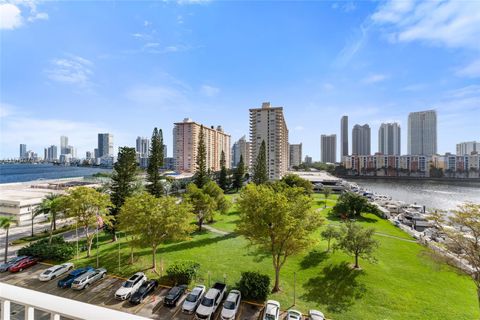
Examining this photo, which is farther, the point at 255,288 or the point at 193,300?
the point at 255,288

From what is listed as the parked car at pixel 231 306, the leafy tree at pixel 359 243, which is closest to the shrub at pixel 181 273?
the parked car at pixel 231 306

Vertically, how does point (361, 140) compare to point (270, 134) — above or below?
above

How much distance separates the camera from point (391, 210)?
37312mm

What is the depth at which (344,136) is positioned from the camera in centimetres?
17862

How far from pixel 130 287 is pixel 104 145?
19913cm

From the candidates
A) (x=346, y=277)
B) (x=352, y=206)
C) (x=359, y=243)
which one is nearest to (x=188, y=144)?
(x=352, y=206)

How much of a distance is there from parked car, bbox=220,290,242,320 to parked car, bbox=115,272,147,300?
4449mm

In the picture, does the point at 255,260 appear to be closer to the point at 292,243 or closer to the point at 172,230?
the point at 292,243

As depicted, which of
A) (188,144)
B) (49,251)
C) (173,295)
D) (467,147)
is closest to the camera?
(173,295)

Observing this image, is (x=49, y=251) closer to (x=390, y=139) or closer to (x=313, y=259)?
(x=313, y=259)

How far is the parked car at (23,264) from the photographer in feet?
45.3

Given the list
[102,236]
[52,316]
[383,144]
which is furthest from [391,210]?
[383,144]

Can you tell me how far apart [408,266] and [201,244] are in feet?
45.8

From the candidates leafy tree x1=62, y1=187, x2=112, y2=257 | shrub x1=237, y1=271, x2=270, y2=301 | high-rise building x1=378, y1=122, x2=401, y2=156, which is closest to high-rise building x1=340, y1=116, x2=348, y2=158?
high-rise building x1=378, y1=122, x2=401, y2=156
